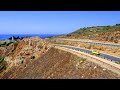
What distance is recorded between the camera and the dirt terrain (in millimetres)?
36812

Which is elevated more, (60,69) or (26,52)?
(60,69)

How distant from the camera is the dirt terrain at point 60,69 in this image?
36.8 m

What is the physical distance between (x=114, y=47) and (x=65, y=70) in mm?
17909

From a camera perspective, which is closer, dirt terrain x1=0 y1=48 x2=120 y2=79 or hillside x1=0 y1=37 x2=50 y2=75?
dirt terrain x1=0 y1=48 x2=120 y2=79

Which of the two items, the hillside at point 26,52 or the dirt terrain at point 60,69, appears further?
the hillside at point 26,52

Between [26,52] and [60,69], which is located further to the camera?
[26,52]

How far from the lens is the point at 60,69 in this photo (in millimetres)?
47281
